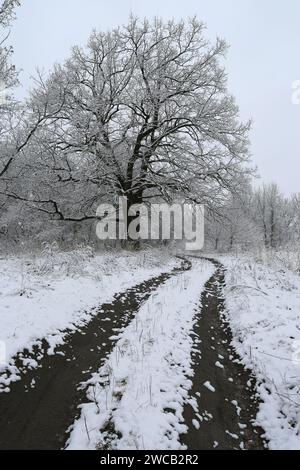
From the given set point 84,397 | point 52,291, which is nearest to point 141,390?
point 84,397

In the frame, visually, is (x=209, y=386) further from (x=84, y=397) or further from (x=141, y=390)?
(x=84, y=397)

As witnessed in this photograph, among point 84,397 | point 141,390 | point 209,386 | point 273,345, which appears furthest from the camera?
point 273,345

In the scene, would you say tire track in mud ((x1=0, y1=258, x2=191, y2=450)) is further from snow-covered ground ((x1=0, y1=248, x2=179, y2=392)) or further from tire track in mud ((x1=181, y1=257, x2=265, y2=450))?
tire track in mud ((x1=181, y1=257, x2=265, y2=450))

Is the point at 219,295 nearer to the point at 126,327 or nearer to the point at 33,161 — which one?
the point at 126,327

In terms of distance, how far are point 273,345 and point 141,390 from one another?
3.02 m

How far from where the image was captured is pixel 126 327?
7.24 meters

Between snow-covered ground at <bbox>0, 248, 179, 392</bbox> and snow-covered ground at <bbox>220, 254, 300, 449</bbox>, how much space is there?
3.74 meters

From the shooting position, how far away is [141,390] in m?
4.68

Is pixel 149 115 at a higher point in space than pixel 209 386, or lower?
higher

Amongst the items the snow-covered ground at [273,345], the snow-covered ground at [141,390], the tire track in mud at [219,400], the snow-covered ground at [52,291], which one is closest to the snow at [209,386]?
the tire track in mud at [219,400]

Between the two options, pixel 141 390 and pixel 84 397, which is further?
pixel 141 390

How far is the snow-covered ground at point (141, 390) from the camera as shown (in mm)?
3754

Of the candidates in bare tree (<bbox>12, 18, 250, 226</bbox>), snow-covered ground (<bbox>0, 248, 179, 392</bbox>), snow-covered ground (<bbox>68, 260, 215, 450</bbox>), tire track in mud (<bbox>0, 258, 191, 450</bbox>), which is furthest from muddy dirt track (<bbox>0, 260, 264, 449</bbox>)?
bare tree (<bbox>12, 18, 250, 226</bbox>)

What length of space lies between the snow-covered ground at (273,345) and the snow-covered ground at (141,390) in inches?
46.4
